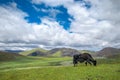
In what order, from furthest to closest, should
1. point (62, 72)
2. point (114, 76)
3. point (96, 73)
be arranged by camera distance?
point (62, 72) < point (96, 73) < point (114, 76)

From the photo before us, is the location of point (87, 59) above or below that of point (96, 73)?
above

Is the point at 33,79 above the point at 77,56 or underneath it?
underneath

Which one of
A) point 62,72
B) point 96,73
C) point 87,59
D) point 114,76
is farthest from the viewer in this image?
point 87,59

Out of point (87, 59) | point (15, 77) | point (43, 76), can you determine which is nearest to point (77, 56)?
point (87, 59)

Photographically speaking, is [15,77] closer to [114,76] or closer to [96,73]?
[96,73]

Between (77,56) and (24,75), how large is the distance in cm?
1497

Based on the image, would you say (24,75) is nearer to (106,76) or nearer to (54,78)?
(54,78)

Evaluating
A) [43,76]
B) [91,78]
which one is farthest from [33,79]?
[91,78]

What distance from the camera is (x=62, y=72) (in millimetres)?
35469

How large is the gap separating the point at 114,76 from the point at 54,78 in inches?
425

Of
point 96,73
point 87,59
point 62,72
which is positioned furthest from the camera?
point 87,59

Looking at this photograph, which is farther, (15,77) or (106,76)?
(15,77)

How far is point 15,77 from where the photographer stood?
36.6 metres

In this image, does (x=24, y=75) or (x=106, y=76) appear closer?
(x=106, y=76)
